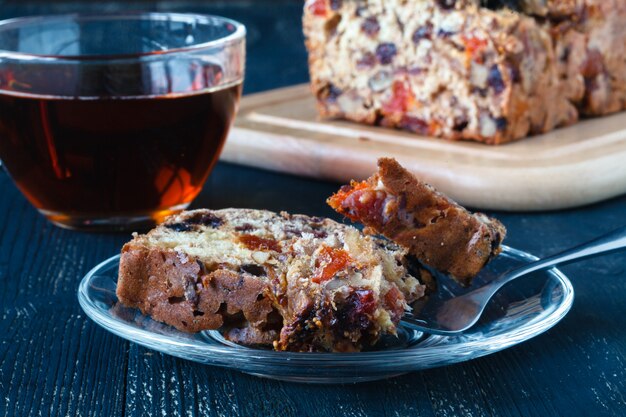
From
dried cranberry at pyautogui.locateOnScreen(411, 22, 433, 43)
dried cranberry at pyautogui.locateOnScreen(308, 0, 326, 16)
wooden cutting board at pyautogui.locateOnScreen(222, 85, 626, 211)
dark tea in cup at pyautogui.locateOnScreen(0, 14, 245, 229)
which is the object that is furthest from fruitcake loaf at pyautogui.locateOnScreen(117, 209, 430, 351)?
dried cranberry at pyautogui.locateOnScreen(308, 0, 326, 16)

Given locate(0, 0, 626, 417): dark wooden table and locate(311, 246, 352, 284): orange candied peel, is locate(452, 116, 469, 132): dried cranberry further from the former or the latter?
locate(311, 246, 352, 284): orange candied peel

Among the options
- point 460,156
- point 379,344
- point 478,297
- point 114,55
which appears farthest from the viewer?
point 460,156

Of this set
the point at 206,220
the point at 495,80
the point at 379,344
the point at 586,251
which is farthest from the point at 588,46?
the point at 379,344

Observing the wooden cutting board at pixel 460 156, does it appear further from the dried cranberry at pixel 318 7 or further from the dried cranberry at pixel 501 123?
the dried cranberry at pixel 318 7

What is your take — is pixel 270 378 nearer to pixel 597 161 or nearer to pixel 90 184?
pixel 90 184

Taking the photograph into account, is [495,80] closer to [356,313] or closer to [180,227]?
[180,227]

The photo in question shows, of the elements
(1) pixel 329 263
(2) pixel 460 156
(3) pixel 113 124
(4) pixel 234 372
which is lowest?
(2) pixel 460 156

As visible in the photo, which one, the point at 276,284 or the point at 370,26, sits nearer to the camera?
the point at 276,284

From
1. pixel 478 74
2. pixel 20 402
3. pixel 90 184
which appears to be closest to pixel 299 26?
pixel 478 74
